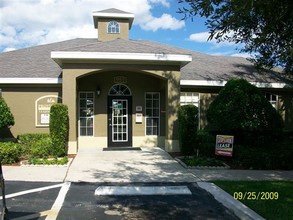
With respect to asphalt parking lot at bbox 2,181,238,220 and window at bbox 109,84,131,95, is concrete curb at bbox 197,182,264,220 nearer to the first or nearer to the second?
asphalt parking lot at bbox 2,181,238,220

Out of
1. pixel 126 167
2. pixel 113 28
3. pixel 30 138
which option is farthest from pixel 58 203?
pixel 113 28

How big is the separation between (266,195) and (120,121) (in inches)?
369

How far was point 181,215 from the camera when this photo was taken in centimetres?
687

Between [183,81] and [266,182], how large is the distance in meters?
7.80

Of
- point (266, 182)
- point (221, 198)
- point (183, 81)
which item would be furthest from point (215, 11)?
point (183, 81)

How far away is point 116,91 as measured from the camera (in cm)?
1666

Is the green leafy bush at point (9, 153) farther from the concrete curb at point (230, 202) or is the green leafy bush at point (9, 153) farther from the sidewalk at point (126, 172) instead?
the concrete curb at point (230, 202)

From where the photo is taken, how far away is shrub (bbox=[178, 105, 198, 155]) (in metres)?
13.9

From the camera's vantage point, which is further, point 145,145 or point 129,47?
point 145,145

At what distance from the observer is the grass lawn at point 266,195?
6.86 metres

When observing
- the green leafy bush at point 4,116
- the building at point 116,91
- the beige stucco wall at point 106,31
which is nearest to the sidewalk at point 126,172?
the building at point 116,91

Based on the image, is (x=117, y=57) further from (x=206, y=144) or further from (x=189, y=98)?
(x=206, y=144)

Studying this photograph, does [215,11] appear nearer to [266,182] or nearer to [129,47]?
[266,182]

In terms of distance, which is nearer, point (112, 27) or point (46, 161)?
point (46, 161)
